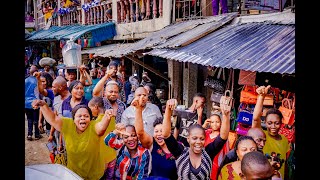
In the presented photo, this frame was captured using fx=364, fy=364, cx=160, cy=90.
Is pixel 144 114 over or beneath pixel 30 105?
over

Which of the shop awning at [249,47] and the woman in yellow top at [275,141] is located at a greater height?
the shop awning at [249,47]

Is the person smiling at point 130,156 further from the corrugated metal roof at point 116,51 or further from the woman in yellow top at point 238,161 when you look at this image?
the corrugated metal roof at point 116,51

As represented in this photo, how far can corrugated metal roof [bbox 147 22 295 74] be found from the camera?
15.9 ft

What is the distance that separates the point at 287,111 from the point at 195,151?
246cm

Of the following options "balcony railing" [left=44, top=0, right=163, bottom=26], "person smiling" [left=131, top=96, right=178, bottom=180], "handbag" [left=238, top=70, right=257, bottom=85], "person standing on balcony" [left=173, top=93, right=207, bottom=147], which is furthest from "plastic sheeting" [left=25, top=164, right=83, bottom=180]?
"balcony railing" [left=44, top=0, right=163, bottom=26]

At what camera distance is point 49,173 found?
3.56 m

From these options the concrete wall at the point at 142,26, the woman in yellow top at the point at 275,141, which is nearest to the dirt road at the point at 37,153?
the woman in yellow top at the point at 275,141

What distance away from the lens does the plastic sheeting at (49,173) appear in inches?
135

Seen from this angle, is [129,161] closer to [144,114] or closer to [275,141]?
[144,114]

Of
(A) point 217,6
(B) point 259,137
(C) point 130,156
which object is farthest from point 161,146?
(A) point 217,6

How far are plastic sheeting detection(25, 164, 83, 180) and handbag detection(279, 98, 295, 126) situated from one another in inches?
133

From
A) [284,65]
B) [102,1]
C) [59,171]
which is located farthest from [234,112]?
[102,1]

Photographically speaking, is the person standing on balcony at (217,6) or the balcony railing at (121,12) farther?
the balcony railing at (121,12)
